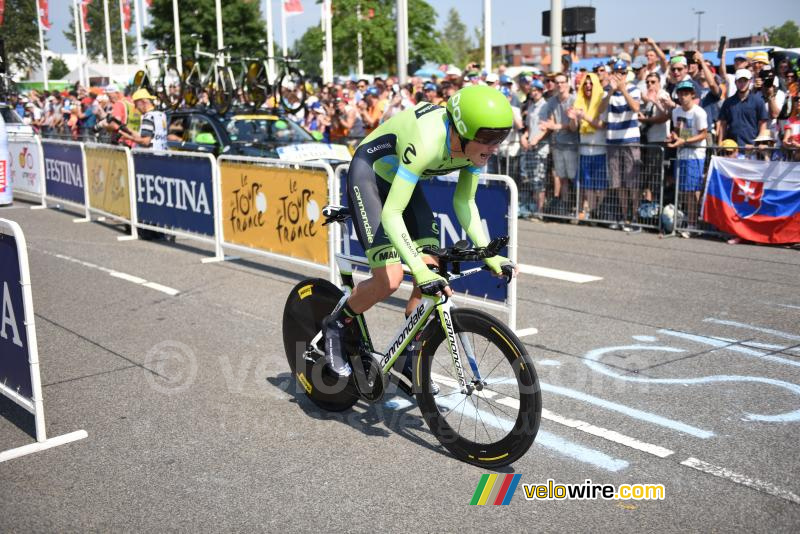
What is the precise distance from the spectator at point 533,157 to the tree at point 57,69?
116m

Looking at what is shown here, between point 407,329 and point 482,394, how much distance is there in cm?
57

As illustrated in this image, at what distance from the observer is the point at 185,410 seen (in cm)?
534

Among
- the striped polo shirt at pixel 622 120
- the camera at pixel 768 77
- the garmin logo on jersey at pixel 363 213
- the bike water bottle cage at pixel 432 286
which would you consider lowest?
the bike water bottle cage at pixel 432 286

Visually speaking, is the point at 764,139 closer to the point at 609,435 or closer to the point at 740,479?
the point at 609,435

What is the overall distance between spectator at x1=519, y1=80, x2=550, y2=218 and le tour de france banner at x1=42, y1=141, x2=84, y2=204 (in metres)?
7.69

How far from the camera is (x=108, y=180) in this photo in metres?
13.3

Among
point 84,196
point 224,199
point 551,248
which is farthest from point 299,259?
point 84,196

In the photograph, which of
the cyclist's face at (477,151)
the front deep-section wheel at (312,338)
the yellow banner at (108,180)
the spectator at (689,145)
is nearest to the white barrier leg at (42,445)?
the front deep-section wheel at (312,338)

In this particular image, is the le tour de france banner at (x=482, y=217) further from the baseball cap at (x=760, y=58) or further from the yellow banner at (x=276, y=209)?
the baseball cap at (x=760, y=58)

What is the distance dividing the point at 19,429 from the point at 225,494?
1.75 m

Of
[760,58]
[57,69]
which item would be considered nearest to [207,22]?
[57,69]

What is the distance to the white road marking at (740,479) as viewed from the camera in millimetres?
3973

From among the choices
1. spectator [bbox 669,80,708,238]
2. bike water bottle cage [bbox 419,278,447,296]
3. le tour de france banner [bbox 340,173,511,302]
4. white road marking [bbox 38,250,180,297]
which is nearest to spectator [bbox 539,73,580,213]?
spectator [bbox 669,80,708,238]

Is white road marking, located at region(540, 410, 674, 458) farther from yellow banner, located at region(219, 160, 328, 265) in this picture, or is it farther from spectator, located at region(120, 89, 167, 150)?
spectator, located at region(120, 89, 167, 150)
